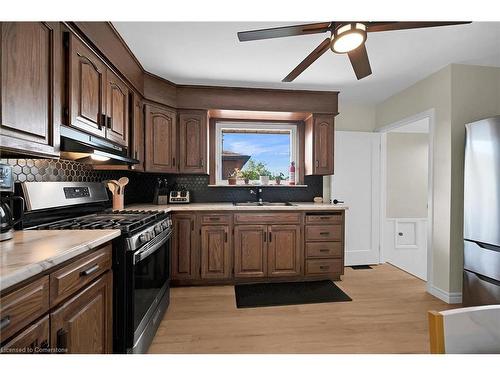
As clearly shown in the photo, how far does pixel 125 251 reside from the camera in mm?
1410

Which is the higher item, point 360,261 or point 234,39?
point 234,39

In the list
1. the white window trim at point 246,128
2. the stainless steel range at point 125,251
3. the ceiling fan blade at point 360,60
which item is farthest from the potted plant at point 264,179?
the ceiling fan blade at point 360,60

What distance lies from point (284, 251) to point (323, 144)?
1.49 m

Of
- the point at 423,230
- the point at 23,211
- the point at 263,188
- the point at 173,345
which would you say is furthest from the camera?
the point at 423,230

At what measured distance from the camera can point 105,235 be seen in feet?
4.09

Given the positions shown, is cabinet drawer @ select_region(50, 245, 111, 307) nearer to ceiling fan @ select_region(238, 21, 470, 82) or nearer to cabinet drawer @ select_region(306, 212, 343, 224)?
ceiling fan @ select_region(238, 21, 470, 82)

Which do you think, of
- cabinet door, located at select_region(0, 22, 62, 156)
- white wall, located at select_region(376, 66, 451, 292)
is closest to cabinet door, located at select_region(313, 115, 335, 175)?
white wall, located at select_region(376, 66, 451, 292)

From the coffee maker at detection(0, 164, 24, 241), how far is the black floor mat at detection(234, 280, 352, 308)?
1.83 metres

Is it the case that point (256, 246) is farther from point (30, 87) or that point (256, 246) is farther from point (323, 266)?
point (30, 87)
